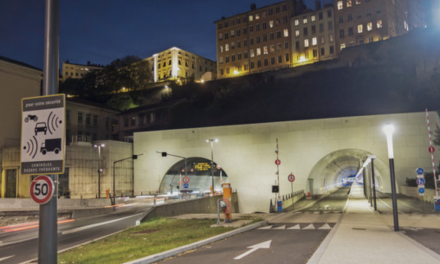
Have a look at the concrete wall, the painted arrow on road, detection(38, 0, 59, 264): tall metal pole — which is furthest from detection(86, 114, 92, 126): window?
detection(38, 0, 59, 264): tall metal pole

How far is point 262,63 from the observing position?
11906cm

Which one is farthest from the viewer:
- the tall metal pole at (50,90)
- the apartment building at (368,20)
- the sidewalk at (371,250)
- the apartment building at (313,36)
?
the apartment building at (313,36)

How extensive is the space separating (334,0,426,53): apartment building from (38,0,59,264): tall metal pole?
344 feet

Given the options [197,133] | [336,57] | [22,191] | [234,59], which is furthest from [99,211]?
[234,59]

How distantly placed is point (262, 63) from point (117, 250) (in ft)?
364

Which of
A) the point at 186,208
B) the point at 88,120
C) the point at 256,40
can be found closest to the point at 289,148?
the point at 186,208

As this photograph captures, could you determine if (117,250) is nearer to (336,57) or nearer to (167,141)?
(167,141)

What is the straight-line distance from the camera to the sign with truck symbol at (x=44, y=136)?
235 inches

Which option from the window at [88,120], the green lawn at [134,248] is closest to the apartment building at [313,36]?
the window at [88,120]

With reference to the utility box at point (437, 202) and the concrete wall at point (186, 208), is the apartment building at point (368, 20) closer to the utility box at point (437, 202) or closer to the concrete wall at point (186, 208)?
the concrete wall at point (186, 208)

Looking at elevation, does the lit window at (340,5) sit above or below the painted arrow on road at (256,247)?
above

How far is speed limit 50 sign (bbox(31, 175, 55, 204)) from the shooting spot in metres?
5.82

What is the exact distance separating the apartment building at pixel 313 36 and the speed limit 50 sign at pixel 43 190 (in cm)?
10640

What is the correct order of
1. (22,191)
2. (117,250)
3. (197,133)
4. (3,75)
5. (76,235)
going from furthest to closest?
(197,133), (3,75), (22,191), (76,235), (117,250)
